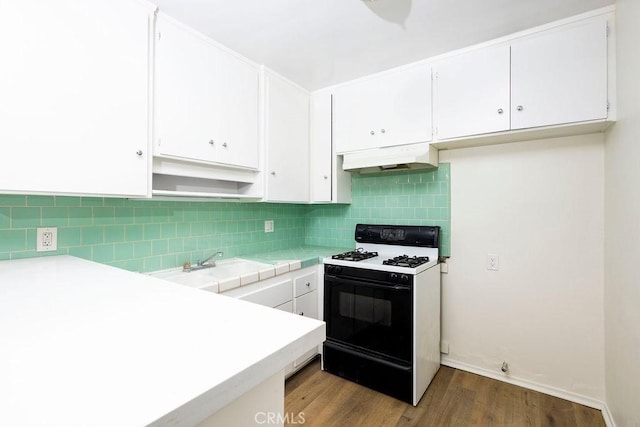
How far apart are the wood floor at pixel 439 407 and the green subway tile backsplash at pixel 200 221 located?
989 mm

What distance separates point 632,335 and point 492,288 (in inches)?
33.7

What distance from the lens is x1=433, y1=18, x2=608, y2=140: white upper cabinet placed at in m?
1.65

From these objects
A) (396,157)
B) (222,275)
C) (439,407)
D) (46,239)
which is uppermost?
(396,157)

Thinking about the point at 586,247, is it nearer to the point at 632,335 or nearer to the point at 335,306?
the point at 632,335

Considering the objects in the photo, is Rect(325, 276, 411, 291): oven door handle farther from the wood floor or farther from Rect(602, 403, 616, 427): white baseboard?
Rect(602, 403, 616, 427): white baseboard

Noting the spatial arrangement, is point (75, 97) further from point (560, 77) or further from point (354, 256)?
point (560, 77)

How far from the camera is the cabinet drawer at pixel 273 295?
1.90 m

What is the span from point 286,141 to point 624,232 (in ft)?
7.00

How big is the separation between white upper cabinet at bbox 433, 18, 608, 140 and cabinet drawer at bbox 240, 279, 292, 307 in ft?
4.98

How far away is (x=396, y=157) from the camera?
222 centimetres

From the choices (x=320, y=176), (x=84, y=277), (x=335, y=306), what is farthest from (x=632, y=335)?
(x=84, y=277)

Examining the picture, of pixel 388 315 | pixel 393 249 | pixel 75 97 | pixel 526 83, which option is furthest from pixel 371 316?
pixel 75 97

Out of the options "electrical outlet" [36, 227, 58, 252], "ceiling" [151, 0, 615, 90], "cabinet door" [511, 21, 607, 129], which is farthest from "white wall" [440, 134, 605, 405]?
"electrical outlet" [36, 227, 58, 252]

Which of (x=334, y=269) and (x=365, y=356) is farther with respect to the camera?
(x=334, y=269)
